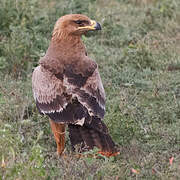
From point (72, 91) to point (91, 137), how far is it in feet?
1.76

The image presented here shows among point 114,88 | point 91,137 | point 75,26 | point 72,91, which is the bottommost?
point 114,88

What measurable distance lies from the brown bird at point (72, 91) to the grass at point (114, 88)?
0.78 ft

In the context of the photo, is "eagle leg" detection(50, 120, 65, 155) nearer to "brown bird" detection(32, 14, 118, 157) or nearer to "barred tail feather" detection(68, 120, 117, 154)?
"brown bird" detection(32, 14, 118, 157)

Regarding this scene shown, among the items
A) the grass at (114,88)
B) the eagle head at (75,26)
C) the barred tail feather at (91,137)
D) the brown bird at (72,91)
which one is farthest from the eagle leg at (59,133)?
the eagle head at (75,26)

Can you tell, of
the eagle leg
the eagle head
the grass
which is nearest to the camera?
the grass

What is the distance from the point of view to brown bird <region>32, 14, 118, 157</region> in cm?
597

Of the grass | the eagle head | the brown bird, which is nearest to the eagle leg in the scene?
the brown bird

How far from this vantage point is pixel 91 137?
601cm

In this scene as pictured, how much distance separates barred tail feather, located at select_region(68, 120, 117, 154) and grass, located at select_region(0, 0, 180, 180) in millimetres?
153

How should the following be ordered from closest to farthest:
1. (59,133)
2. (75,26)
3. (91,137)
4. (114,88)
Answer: (91,137) < (59,133) < (75,26) < (114,88)

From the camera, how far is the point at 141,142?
6852 mm

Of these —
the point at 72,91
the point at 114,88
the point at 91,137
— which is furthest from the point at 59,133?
the point at 114,88

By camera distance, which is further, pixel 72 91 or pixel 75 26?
pixel 75 26

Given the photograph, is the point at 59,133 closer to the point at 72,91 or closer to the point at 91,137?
the point at 91,137
